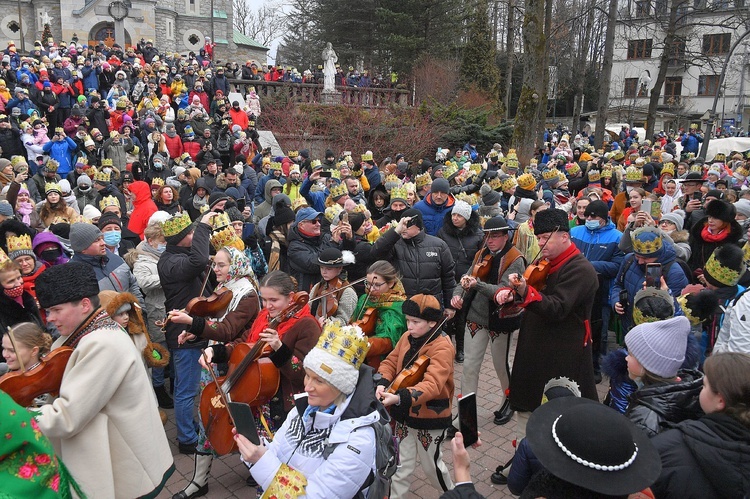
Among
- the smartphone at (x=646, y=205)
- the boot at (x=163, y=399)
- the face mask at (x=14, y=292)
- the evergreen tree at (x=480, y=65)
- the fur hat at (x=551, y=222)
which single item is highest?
the evergreen tree at (x=480, y=65)

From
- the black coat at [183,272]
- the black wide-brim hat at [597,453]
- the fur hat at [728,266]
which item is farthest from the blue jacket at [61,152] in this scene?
the black wide-brim hat at [597,453]

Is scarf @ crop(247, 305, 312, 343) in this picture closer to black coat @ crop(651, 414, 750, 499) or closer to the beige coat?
the beige coat

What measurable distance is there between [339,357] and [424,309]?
127cm

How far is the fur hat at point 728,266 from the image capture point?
203 inches

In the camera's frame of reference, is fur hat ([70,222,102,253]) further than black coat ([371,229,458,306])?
No

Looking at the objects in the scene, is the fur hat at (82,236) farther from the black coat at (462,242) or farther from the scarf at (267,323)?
the black coat at (462,242)

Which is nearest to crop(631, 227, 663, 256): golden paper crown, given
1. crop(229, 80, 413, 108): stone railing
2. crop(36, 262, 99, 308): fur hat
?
crop(36, 262, 99, 308): fur hat

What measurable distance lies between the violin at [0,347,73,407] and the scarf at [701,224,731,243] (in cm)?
648

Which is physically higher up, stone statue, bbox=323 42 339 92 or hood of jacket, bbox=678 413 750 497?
stone statue, bbox=323 42 339 92

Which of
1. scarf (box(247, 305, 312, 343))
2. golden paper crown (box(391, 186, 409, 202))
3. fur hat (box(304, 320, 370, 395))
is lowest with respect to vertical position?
scarf (box(247, 305, 312, 343))

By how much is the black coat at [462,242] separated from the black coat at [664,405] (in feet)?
12.5

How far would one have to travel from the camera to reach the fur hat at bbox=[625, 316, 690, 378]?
316 centimetres

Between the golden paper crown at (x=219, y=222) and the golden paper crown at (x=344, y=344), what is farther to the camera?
the golden paper crown at (x=219, y=222)

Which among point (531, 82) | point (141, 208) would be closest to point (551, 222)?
point (141, 208)
